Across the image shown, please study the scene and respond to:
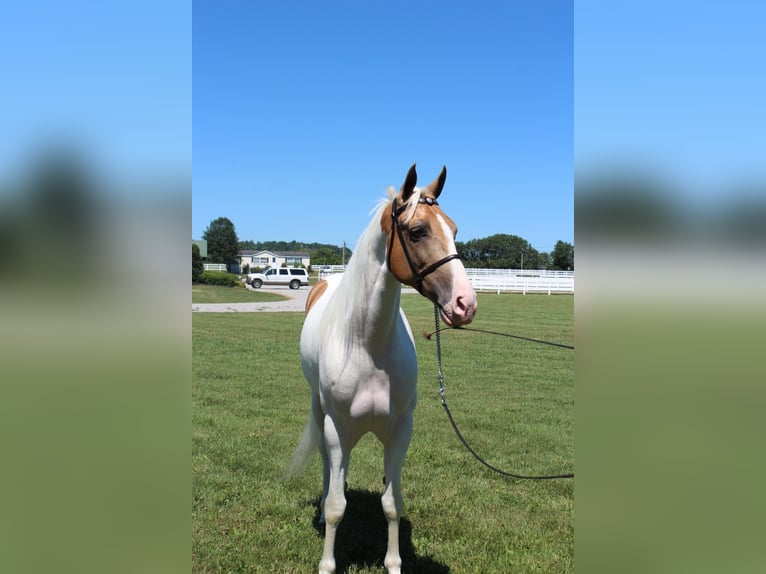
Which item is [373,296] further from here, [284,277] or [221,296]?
[284,277]

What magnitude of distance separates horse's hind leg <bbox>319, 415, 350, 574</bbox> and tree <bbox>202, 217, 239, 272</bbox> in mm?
82946

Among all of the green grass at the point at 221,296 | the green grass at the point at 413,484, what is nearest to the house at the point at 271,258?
the green grass at the point at 221,296

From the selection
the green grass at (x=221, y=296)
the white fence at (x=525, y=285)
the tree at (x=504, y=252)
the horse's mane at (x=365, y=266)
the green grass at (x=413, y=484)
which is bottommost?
the green grass at (x=413, y=484)

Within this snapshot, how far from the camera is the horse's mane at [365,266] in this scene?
3168 mm

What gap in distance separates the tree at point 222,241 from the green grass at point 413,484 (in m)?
78.0

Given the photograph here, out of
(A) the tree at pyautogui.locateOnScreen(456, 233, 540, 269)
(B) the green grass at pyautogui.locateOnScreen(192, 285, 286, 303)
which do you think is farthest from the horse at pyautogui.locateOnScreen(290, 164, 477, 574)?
(A) the tree at pyautogui.locateOnScreen(456, 233, 540, 269)

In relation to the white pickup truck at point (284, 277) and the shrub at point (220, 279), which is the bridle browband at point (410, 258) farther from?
the white pickup truck at point (284, 277)

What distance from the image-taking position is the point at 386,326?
3219mm

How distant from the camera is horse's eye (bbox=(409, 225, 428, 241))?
2863mm
